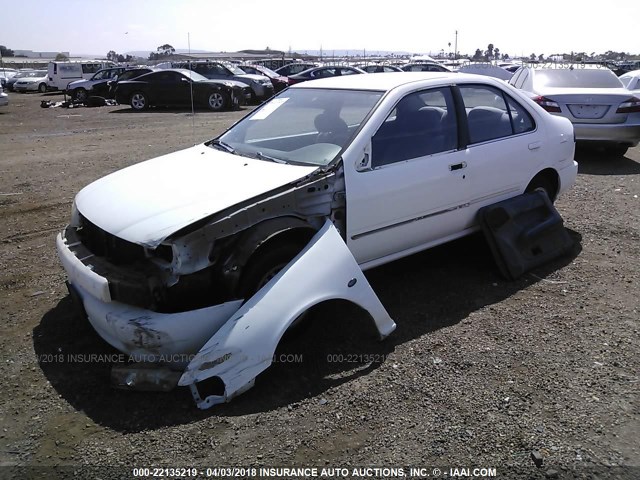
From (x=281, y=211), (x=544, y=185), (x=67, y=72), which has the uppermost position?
(x=67, y=72)

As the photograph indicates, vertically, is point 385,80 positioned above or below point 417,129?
above

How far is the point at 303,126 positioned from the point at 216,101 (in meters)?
15.5

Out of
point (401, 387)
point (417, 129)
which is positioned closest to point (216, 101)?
point (417, 129)

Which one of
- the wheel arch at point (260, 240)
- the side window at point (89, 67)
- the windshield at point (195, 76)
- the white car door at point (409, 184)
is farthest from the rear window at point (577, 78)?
the side window at point (89, 67)

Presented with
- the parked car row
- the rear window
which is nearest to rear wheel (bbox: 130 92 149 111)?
the parked car row

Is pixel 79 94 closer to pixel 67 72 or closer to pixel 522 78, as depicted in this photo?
pixel 67 72

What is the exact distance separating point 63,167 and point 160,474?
7.64m

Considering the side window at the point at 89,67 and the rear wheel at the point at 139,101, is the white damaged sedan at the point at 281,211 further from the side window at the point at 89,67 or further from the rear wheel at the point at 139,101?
the side window at the point at 89,67

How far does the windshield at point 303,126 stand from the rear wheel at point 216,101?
48.3 ft

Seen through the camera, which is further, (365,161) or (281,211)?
(365,161)

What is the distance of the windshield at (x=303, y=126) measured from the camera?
3.96 meters

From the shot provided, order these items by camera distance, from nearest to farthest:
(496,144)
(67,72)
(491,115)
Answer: (496,144) < (491,115) < (67,72)

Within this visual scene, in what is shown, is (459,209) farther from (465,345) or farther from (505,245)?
(465,345)

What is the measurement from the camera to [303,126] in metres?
4.38
